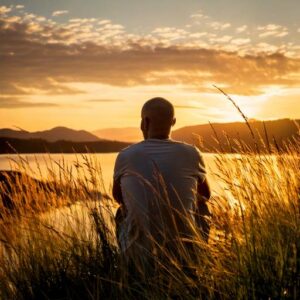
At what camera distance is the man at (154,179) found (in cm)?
410

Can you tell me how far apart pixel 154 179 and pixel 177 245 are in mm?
570

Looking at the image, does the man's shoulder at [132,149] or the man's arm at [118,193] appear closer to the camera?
the man's shoulder at [132,149]

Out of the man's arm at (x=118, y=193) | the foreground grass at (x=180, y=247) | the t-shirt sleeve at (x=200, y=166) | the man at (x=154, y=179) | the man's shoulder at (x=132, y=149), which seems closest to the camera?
the foreground grass at (x=180, y=247)

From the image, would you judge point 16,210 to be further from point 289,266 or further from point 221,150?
point 289,266

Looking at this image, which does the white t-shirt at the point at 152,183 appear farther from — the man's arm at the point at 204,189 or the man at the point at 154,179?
the man's arm at the point at 204,189

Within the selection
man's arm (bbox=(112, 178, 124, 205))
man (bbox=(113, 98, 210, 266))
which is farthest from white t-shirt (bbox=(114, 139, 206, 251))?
man's arm (bbox=(112, 178, 124, 205))

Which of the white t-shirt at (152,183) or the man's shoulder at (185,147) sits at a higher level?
the man's shoulder at (185,147)

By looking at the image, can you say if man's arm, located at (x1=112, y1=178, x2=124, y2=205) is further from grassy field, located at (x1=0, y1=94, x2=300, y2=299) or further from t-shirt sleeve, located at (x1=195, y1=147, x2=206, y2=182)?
t-shirt sleeve, located at (x1=195, y1=147, x2=206, y2=182)

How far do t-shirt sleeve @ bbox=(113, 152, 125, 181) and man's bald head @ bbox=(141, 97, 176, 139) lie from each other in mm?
271

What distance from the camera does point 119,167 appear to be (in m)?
4.31

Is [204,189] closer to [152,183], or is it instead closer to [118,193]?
[152,183]

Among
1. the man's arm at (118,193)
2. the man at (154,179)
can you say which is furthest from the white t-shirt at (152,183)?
the man's arm at (118,193)

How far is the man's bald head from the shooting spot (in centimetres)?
423

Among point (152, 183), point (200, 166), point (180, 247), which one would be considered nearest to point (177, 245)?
point (180, 247)
